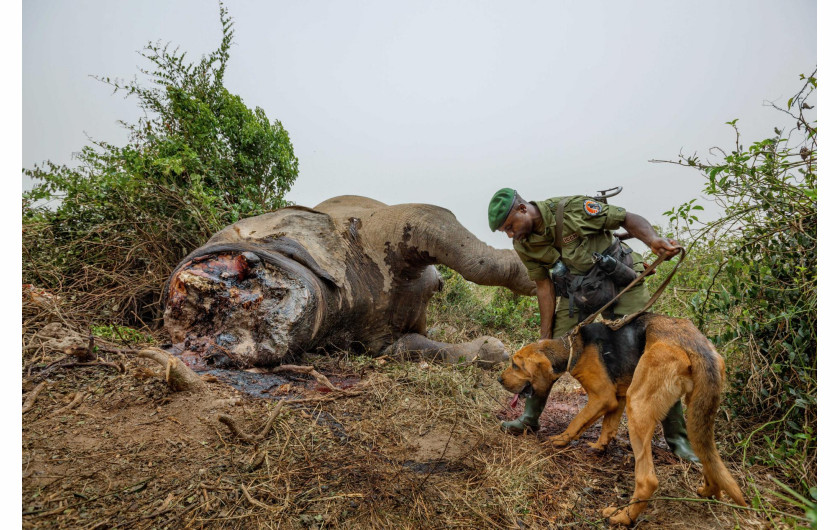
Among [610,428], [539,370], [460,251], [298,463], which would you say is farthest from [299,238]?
[610,428]

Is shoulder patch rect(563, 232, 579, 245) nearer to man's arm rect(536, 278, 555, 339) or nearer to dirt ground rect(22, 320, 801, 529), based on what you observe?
man's arm rect(536, 278, 555, 339)

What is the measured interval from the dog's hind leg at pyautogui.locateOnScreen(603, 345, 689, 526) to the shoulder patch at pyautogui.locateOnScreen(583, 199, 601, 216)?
1181 mm

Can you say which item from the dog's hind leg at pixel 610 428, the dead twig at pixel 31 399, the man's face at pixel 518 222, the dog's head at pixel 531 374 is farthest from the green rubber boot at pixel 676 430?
the dead twig at pixel 31 399

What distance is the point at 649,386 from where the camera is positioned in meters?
2.34

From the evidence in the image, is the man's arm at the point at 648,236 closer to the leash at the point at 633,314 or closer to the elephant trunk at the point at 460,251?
the leash at the point at 633,314

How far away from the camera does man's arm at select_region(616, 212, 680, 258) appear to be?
2844 mm

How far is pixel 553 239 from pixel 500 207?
50 cm

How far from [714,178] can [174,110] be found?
22.5ft

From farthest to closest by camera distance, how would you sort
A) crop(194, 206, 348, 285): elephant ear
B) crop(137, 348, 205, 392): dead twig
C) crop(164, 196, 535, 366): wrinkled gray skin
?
crop(194, 206, 348, 285): elephant ear, crop(164, 196, 535, 366): wrinkled gray skin, crop(137, 348, 205, 392): dead twig

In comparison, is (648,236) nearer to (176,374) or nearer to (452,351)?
(452,351)

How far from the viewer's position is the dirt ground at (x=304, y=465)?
202 cm

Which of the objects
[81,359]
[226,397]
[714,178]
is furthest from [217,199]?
[714,178]

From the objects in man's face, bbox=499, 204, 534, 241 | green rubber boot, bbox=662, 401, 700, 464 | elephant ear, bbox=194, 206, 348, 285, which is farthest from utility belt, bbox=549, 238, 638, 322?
elephant ear, bbox=194, 206, 348, 285

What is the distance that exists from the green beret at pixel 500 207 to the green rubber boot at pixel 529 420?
133 cm
